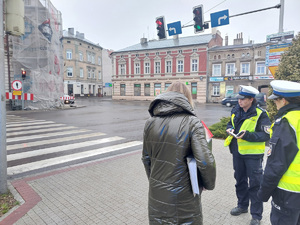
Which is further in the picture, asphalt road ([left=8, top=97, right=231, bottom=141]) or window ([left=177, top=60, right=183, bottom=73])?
window ([left=177, top=60, right=183, bottom=73])

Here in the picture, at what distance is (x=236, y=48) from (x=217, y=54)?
2.91m

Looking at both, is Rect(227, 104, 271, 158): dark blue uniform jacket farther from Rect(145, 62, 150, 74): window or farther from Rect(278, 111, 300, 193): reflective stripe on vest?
Rect(145, 62, 150, 74): window

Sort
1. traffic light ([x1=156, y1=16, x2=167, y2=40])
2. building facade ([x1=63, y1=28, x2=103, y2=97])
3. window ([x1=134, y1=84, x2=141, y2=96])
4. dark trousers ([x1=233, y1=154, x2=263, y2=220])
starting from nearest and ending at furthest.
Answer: dark trousers ([x1=233, y1=154, x2=263, y2=220]) < traffic light ([x1=156, y1=16, x2=167, y2=40]) < window ([x1=134, y1=84, x2=141, y2=96]) < building facade ([x1=63, y1=28, x2=103, y2=97])

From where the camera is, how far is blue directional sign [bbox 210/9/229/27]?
1047 cm

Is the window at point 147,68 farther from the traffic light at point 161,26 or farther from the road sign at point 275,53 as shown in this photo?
the road sign at point 275,53

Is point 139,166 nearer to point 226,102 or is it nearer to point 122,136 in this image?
point 122,136

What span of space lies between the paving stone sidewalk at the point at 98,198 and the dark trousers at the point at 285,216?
41.0 inches

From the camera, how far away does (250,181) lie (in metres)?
3.03

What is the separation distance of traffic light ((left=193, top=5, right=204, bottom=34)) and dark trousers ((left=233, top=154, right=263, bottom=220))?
9.60 m

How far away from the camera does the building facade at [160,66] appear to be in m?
36.2

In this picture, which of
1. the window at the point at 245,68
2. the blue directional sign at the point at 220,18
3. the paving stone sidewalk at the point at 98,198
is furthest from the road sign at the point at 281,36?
the window at the point at 245,68

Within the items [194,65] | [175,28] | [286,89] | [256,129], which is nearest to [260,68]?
[194,65]

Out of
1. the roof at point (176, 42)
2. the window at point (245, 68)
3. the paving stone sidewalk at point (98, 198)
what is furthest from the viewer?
the roof at point (176, 42)

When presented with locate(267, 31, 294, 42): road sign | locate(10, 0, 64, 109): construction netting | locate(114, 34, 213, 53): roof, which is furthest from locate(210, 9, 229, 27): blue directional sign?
locate(114, 34, 213, 53): roof
